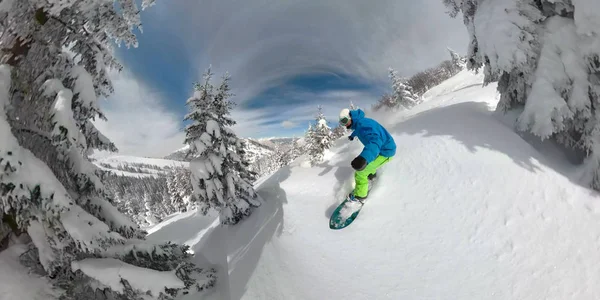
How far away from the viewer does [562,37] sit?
6.62 meters

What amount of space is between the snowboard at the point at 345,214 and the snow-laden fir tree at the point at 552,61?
191 inches

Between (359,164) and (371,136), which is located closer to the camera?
(359,164)

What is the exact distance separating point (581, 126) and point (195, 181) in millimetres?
12482

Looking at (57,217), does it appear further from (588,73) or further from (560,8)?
(560,8)

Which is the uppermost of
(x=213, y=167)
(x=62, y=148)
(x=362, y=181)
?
(x=62, y=148)

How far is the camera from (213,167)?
1159 centimetres

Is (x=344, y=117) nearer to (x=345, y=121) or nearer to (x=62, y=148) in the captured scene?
(x=345, y=121)

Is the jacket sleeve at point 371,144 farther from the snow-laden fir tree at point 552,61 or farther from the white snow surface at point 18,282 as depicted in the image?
the white snow surface at point 18,282

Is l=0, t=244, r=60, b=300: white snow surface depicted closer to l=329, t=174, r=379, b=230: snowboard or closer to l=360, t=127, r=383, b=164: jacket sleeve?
l=329, t=174, r=379, b=230: snowboard

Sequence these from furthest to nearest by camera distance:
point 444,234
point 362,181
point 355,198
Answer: point 355,198
point 362,181
point 444,234

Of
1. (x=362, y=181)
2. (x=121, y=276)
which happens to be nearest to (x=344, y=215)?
(x=362, y=181)

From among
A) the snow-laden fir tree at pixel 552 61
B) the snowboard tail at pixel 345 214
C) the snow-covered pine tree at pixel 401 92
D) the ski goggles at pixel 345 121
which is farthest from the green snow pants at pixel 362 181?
the snow-covered pine tree at pixel 401 92

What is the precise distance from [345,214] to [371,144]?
5.68 feet

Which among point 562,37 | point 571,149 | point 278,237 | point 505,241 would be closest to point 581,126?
point 571,149
